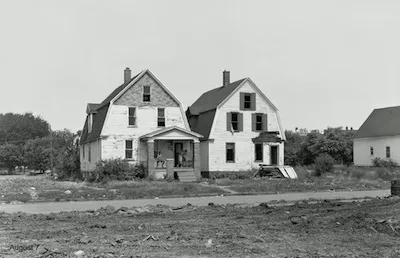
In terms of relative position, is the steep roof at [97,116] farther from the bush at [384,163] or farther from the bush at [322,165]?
the bush at [384,163]

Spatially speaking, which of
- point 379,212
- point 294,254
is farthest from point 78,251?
point 379,212

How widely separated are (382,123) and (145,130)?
32.0m

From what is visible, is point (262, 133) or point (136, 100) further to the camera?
point (262, 133)

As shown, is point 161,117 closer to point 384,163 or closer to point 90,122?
point 90,122

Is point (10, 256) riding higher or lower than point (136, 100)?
lower

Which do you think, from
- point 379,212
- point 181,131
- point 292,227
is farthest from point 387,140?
point 292,227

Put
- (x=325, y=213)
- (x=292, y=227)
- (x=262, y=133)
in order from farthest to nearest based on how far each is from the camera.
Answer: (x=262, y=133) → (x=325, y=213) → (x=292, y=227)

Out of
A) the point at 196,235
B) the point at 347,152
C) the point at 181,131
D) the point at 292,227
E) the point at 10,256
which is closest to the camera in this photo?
the point at 10,256

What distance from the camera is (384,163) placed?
2061 inches

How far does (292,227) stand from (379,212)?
14.2 feet

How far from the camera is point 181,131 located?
36188 mm

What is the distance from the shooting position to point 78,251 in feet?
29.2

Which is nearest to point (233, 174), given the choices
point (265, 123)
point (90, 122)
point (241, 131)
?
point (241, 131)

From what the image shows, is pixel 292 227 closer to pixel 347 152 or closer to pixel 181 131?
pixel 181 131
